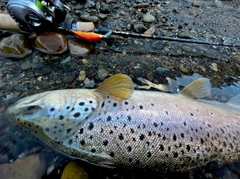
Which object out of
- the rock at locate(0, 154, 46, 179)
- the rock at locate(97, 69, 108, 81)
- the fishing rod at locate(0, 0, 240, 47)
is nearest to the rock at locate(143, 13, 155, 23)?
the fishing rod at locate(0, 0, 240, 47)

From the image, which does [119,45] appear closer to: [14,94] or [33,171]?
[14,94]

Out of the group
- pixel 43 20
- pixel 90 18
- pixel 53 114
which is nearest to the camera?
pixel 53 114

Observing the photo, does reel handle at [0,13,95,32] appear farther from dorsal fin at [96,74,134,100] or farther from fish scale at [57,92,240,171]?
fish scale at [57,92,240,171]

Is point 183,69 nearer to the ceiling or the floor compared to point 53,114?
nearer to the floor

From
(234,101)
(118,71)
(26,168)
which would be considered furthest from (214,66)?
(26,168)

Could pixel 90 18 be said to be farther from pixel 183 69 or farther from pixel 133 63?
pixel 183 69

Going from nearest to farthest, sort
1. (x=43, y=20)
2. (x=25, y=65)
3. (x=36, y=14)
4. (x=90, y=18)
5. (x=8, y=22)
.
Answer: (x=36, y=14) < (x=43, y=20) < (x=25, y=65) < (x=8, y=22) < (x=90, y=18)

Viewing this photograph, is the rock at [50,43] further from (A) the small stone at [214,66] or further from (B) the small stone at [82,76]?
(A) the small stone at [214,66]
